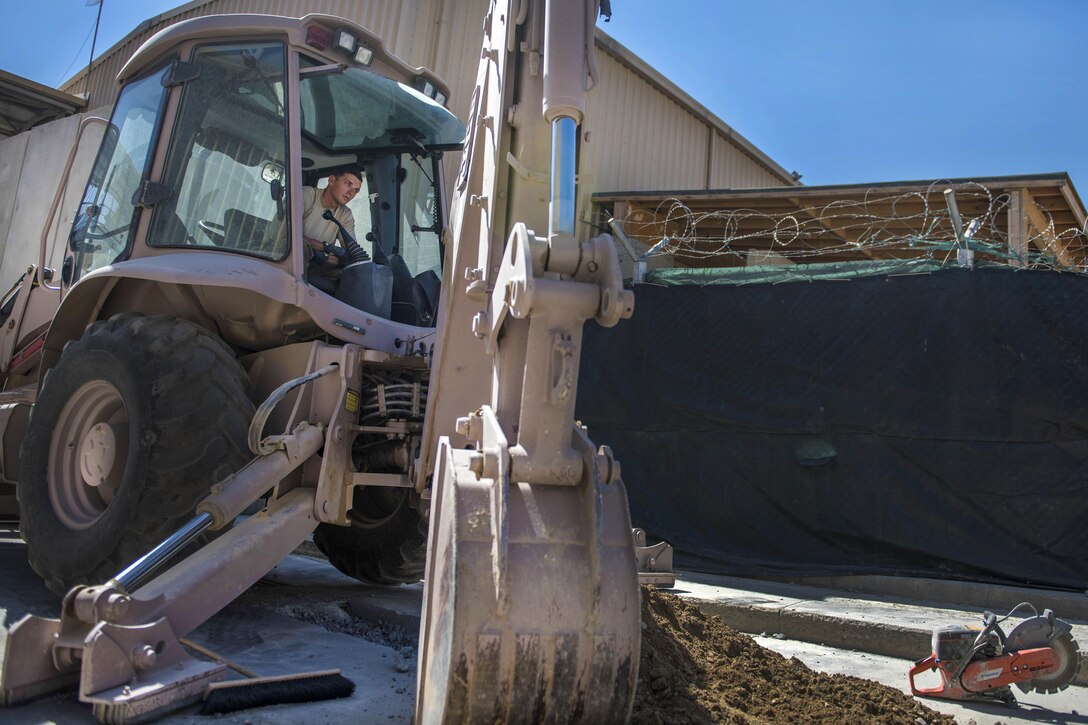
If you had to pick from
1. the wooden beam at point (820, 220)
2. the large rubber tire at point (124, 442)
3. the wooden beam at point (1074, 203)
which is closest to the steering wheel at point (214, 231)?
the large rubber tire at point (124, 442)

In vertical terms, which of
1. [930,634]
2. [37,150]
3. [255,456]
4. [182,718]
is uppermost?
[37,150]

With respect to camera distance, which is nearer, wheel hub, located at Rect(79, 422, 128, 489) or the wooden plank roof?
wheel hub, located at Rect(79, 422, 128, 489)

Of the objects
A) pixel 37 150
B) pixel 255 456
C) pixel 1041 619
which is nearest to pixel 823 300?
pixel 1041 619

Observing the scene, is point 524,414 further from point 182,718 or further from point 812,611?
point 812,611

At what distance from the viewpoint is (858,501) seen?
263 inches

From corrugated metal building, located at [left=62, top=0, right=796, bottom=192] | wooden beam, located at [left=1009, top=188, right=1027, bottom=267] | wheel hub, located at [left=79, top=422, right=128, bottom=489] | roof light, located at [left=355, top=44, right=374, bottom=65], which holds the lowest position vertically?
wheel hub, located at [left=79, top=422, right=128, bottom=489]

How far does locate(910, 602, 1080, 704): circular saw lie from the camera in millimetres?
3631

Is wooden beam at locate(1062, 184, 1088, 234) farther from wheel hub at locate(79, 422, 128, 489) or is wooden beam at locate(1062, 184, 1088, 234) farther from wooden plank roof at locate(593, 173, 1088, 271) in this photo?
wheel hub at locate(79, 422, 128, 489)

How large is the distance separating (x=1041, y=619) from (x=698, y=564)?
11.5ft

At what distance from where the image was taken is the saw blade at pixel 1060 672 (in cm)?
A: 363

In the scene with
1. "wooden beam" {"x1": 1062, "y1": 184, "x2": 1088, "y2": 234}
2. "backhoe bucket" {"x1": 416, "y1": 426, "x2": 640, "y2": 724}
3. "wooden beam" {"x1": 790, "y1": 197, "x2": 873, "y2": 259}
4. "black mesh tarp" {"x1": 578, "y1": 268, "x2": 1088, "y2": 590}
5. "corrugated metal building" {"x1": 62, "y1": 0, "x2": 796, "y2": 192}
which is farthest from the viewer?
"corrugated metal building" {"x1": 62, "y1": 0, "x2": 796, "y2": 192}

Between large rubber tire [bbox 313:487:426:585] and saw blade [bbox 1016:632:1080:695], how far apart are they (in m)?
2.92

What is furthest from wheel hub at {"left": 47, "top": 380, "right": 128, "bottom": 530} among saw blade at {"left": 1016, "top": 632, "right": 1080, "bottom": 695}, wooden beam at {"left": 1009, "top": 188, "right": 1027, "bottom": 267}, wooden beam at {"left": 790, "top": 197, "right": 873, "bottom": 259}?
wooden beam at {"left": 1009, "top": 188, "right": 1027, "bottom": 267}

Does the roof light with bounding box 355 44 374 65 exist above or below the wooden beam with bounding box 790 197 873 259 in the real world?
below
